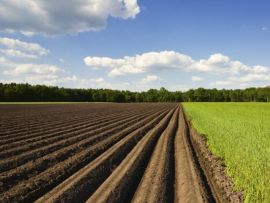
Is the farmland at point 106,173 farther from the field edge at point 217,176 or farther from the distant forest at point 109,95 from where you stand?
the distant forest at point 109,95

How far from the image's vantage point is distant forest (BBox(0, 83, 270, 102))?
293 ft

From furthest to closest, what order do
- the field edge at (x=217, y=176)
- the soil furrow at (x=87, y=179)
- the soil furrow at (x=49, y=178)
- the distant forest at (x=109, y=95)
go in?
the distant forest at (x=109, y=95)
the field edge at (x=217, y=176)
the soil furrow at (x=49, y=178)
the soil furrow at (x=87, y=179)

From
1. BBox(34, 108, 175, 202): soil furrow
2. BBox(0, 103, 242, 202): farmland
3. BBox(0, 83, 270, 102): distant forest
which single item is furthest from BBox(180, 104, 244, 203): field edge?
BBox(0, 83, 270, 102): distant forest

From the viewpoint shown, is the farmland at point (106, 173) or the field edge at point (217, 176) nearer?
the farmland at point (106, 173)

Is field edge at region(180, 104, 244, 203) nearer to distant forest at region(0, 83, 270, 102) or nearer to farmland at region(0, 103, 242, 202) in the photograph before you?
farmland at region(0, 103, 242, 202)

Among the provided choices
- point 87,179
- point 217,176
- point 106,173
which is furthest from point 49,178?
point 217,176

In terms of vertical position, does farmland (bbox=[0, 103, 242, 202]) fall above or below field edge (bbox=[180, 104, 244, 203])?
above

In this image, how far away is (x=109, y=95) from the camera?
132500mm

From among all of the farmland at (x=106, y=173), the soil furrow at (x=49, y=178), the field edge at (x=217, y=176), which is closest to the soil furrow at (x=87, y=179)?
the farmland at (x=106, y=173)

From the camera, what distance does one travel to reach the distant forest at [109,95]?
8924cm

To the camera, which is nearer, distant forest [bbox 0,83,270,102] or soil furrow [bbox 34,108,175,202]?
soil furrow [bbox 34,108,175,202]

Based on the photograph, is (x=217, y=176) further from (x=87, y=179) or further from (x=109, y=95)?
(x=109, y=95)

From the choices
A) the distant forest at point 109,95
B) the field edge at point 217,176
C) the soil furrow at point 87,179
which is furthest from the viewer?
the distant forest at point 109,95

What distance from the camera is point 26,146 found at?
13.1m
